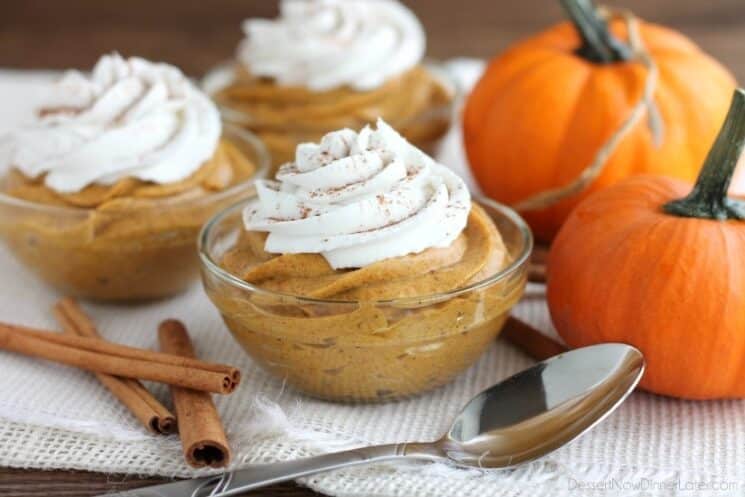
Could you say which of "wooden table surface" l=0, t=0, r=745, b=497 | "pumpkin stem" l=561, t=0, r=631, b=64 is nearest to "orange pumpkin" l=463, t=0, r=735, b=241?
"pumpkin stem" l=561, t=0, r=631, b=64

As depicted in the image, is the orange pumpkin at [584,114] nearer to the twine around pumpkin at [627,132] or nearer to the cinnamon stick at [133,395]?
the twine around pumpkin at [627,132]

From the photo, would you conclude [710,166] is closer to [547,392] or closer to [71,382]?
[547,392]

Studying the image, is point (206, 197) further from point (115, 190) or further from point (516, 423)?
point (516, 423)

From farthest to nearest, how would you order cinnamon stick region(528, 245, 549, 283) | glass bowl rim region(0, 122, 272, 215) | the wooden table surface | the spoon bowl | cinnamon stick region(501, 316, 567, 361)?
the wooden table surface < cinnamon stick region(528, 245, 549, 283) < glass bowl rim region(0, 122, 272, 215) < cinnamon stick region(501, 316, 567, 361) < the spoon bowl

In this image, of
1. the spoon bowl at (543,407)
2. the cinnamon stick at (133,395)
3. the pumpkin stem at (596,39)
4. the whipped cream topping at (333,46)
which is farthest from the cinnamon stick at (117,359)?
the pumpkin stem at (596,39)

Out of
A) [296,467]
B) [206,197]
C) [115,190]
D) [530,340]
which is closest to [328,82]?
[206,197]

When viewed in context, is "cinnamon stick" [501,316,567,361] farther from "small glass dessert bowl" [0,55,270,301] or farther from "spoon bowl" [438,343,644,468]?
"small glass dessert bowl" [0,55,270,301]

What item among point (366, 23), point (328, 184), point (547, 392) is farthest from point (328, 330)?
point (366, 23)

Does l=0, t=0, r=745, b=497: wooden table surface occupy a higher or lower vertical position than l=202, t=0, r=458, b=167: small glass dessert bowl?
lower
